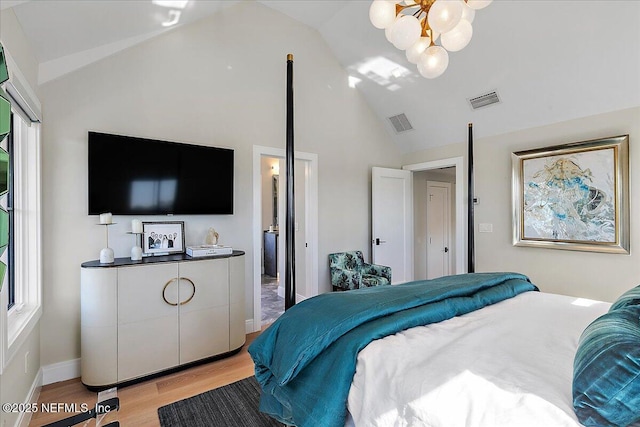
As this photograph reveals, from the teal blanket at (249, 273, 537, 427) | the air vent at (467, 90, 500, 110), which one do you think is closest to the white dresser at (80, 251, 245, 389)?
the teal blanket at (249, 273, 537, 427)

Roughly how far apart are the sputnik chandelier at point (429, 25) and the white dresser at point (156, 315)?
2.21m

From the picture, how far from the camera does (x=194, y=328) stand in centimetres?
266

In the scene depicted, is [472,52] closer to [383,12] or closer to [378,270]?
[383,12]

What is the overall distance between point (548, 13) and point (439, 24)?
176cm

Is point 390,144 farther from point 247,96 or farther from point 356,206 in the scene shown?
point 247,96

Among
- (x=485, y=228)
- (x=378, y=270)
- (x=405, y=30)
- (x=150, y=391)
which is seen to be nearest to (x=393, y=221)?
(x=378, y=270)

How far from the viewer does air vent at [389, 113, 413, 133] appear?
4.47 meters

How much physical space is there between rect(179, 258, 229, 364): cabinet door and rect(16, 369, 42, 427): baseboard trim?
93 cm

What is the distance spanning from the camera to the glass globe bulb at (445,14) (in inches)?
66.7

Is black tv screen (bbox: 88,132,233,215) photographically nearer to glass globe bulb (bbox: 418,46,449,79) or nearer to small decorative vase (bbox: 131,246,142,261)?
small decorative vase (bbox: 131,246,142,261)

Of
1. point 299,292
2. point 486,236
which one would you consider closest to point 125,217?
point 299,292

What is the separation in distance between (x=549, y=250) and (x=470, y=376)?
3233mm

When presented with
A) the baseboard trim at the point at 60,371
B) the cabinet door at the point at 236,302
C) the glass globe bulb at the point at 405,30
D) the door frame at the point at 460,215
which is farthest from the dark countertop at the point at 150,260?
the door frame at the point at 460,215

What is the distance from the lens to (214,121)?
3.24 meters
